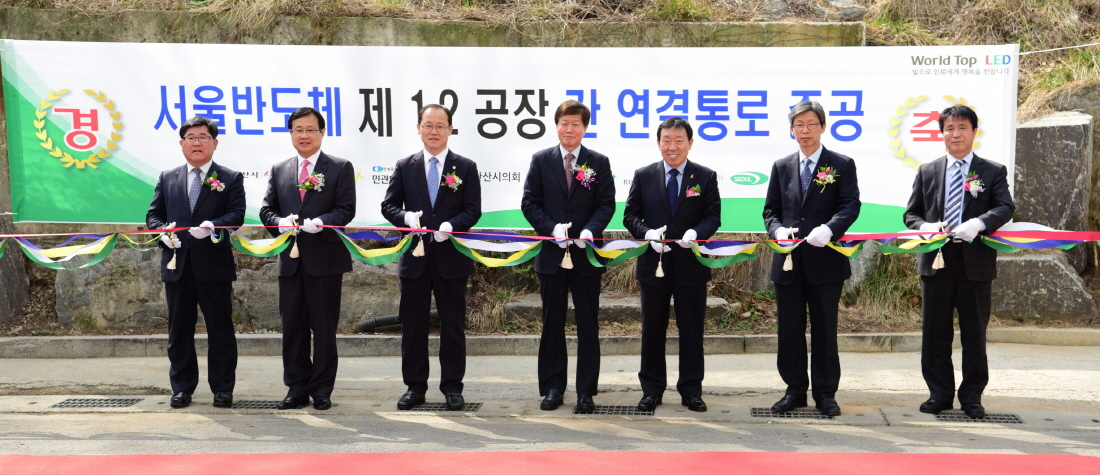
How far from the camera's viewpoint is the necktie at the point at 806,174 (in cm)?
491

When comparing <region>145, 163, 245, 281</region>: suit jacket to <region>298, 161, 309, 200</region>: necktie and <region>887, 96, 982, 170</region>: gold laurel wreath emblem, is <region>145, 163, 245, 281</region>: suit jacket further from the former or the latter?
<region>887, 96, 982, 170</region>: gold laurel wreath emblem

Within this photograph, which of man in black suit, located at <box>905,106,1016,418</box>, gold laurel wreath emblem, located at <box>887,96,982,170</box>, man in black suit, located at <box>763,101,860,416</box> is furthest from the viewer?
gold laurel wreath emblem, located at <box>887,96,982,170</box>

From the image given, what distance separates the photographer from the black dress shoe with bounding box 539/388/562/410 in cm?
497

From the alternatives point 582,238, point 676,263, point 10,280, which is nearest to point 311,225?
point 582,238

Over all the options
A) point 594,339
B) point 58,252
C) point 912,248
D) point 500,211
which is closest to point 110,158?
point 58,252

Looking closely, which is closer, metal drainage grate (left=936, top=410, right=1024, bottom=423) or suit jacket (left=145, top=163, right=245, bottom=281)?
metal drainage grate (left=936, top=410, right=1024, bottom=423)

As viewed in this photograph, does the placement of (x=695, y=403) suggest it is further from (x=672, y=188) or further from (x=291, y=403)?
(x=291, y=403)

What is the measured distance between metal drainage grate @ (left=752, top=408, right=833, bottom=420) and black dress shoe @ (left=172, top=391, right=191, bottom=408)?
314cm

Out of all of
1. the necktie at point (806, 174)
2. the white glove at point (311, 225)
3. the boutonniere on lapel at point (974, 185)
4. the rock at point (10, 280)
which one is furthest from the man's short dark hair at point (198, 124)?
the boutonniere on lapel at point (974, 185)

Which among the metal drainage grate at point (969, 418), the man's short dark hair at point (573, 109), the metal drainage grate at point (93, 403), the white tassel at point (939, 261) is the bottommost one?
the metal drainage grate at point (93, 403)

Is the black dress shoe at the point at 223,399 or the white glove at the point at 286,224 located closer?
the white glove at the point at 286,224

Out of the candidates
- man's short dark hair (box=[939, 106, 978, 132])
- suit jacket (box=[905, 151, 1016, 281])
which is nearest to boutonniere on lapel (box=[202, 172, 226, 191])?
suit jacket (box=[905, 151, 1016, 281])

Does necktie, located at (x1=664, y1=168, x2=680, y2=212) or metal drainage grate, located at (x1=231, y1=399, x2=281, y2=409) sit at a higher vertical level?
necktie, located at (x1=664, y1=168, x2=680, y2=212)

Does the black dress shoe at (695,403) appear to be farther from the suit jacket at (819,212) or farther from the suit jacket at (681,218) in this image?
the suit jacket at (819,212)
